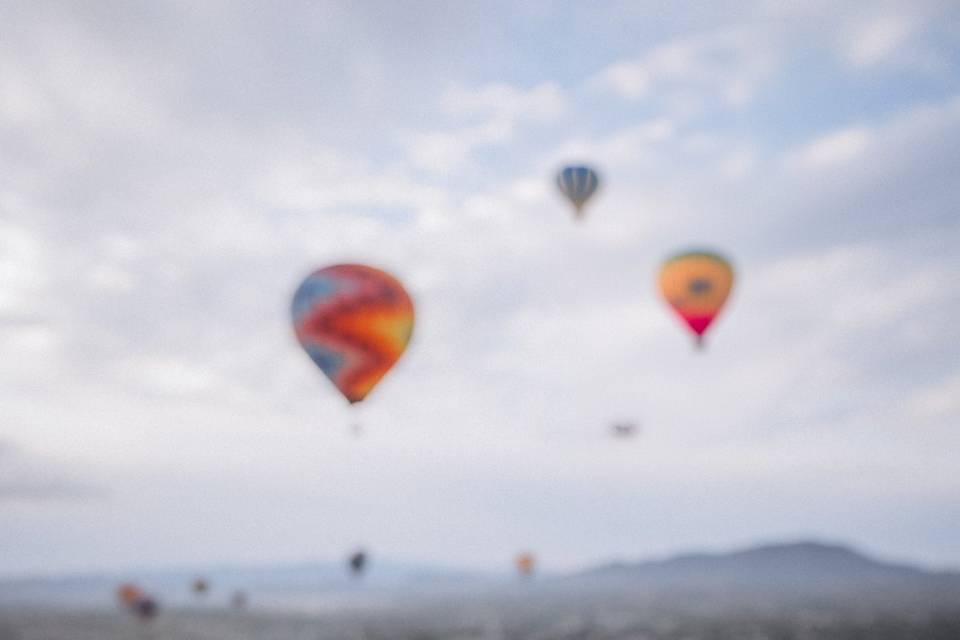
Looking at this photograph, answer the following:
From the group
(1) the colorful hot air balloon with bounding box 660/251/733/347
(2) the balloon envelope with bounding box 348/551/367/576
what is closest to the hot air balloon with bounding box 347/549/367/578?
(2) the balloon envelope with bounding box 348/551/367/576

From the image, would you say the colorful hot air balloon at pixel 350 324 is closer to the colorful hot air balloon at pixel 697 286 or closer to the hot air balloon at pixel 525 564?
the colorful hot air balloon at pixel 697 286

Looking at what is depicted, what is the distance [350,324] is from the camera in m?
31.5

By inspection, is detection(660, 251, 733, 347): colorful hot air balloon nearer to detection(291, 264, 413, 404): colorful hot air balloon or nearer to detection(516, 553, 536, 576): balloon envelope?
detection(291, 264, 413, 404): colorful hot air balloon

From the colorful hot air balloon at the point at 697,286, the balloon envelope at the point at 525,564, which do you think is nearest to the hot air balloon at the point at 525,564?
the balloon envelope at the point at 525,564

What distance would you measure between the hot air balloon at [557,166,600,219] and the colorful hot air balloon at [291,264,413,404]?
1402 centimetres

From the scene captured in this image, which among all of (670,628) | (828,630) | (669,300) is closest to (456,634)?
(670,628)

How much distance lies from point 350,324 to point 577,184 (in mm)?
17213

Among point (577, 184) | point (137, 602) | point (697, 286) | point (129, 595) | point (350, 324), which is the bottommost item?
point (350, 324)

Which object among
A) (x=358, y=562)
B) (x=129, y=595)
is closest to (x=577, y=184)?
(x=358, y=562)

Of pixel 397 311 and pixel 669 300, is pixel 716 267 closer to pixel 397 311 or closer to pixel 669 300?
pixel 669 300

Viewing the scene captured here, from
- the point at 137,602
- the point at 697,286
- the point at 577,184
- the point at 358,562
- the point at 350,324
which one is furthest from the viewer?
the point at 137,602

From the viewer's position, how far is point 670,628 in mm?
191500

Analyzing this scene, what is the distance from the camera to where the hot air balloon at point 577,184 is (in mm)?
42219

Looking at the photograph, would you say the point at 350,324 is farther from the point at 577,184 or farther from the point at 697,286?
the point at 697,286
